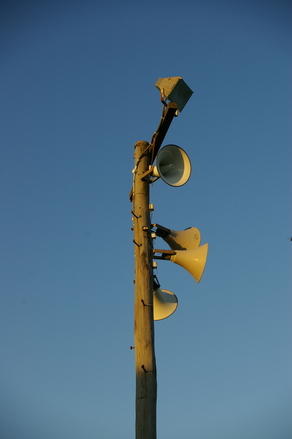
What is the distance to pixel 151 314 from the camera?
15.1 ft

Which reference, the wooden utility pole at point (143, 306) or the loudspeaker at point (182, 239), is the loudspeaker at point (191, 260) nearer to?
the loudspeaker at point (182, 239)

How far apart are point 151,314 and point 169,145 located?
188cm

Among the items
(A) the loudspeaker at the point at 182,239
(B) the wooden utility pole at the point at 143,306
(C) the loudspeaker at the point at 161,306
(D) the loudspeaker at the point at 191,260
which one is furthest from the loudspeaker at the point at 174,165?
(C) the loudspeaker at the point at 161,306

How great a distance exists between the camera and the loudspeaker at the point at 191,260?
512 cm

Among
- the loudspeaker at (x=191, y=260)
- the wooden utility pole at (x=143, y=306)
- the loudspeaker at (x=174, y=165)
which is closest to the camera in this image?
the wooden utility pole at (x=143, y=306)

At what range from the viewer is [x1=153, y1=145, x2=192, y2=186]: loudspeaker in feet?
17.4

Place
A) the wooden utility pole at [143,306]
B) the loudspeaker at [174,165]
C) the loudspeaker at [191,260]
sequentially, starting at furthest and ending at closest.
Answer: the loudspeaker at [174,165] < the loudspeaker at [191,260] < the wooden utility pole at [143,306]

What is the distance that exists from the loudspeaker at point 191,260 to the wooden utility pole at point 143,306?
35cm

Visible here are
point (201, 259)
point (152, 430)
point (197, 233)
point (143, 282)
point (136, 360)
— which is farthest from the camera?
point (197, 233)

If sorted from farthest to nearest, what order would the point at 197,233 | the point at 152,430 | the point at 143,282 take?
the point at 197,233, the point at 143,282, the point at 152,430

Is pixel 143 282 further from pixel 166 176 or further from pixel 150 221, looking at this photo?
pixel 166 176

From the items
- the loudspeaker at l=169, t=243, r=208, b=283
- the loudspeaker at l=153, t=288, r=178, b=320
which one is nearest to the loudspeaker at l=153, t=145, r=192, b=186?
the loudspeaker at l=169, t=243, r=208, b=283

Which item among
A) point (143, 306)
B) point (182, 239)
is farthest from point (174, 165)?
point (143, 306)

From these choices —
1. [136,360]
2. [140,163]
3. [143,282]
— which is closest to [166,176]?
[140,163]
